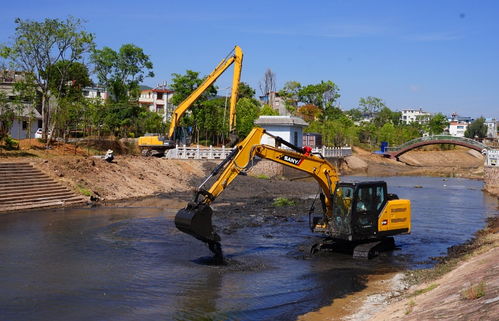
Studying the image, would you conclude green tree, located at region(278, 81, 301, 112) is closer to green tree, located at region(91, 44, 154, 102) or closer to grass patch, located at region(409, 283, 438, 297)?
green tree, located at region(91, 44, 154, 102)

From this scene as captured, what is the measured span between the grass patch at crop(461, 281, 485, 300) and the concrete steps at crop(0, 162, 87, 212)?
2474 centimetres

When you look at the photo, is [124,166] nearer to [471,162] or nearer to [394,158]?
[394,158]

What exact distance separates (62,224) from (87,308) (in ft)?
44.5

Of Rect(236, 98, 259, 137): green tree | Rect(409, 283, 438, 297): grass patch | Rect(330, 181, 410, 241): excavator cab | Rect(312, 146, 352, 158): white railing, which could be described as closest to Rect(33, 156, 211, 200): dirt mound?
Rect(330, 181, 410, 241): excavator cab

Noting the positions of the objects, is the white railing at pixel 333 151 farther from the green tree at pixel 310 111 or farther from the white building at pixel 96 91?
the white building at pixel 96 91

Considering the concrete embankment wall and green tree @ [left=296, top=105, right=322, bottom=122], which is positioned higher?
green tree @ [left=296, top=105, right=322, bottom=122]

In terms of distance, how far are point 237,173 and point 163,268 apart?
397 cm

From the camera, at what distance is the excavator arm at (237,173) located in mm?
16562

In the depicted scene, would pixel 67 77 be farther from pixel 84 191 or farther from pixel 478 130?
pixel 478 130

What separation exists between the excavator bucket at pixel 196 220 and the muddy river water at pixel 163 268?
1.48 metres

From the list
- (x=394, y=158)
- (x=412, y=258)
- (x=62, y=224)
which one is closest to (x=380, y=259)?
(x=412, y=258)

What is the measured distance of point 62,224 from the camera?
26.5m

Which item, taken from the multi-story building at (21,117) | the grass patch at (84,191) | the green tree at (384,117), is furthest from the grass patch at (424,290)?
the green tree at (384,117)

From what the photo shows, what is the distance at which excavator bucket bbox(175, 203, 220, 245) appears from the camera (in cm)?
1639
